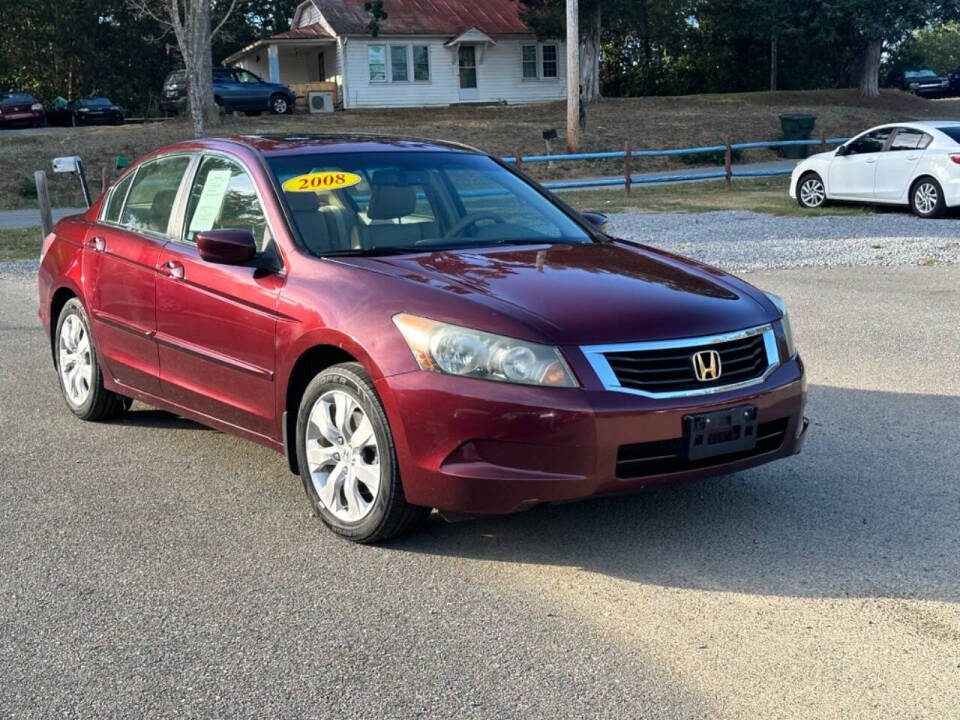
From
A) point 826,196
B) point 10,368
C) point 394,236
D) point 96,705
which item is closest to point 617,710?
point 96,705

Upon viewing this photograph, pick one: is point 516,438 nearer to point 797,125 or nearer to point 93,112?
point 797,125

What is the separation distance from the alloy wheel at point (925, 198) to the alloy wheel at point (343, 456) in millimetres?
15463

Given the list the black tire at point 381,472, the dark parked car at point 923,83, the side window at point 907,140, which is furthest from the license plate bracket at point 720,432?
the dark parked car at point 923,83

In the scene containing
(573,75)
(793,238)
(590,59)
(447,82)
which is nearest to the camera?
(793,238)

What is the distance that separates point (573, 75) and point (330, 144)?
2319 cm

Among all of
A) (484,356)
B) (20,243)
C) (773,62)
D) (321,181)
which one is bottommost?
(20,243)

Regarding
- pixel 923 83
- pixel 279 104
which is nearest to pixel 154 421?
pixel 279 104

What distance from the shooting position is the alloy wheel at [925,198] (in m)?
18.5

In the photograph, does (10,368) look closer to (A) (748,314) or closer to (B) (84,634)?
(B) (84,634)

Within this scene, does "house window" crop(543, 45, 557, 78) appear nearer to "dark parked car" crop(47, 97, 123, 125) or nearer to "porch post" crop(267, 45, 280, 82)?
"porch post" crop(267, 45, 280, 82)

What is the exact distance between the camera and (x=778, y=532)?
5.07 meters

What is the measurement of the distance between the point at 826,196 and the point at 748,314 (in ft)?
53.7

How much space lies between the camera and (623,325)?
470 cm

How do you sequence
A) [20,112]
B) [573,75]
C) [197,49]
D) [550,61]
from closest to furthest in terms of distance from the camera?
[573,75] < [197,49] < [20,112] < [550,61]
